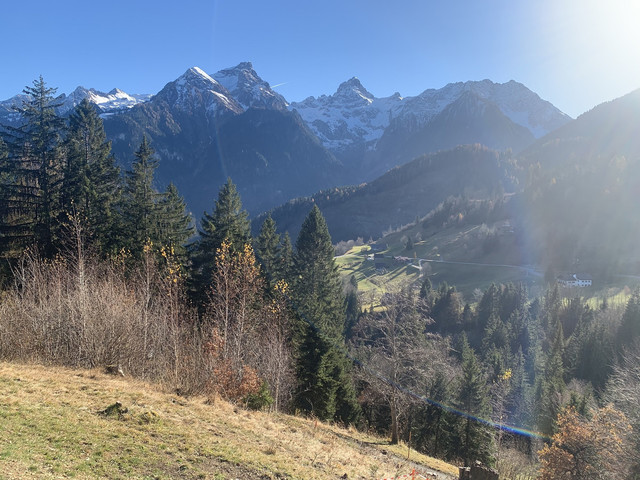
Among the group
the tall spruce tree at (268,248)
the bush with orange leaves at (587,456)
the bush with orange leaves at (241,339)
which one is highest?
the tall spruce tree at (268,248)

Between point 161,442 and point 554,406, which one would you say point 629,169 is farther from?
point 161,442

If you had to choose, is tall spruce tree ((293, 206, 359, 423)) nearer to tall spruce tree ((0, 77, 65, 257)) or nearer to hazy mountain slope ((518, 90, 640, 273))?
tall spruce tree ((0, 77, 65, 257))

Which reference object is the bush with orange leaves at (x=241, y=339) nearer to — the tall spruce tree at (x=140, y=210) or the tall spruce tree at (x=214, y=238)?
the tall spruce tree at (x=214, y=238)

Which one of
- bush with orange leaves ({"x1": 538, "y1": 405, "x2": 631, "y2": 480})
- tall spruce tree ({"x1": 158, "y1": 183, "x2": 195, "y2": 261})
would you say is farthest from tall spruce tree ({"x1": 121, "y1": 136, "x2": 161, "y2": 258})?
bush with orange leaves ({"x1": 538, "y1": 405, "x2": 631, "y2": 480})

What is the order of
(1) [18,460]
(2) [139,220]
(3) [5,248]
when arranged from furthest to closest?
(2) [139,220] → (3) [5,248] → (1) [18,460]

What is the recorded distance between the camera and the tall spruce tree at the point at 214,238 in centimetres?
3322

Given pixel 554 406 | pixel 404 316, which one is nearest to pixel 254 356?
pixel 404 316

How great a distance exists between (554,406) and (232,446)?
46.1 meters

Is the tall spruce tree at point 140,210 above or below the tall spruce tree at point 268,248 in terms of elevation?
above

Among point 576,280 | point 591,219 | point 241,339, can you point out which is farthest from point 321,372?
point 591,219

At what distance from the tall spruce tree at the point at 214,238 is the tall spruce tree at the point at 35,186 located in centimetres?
1142

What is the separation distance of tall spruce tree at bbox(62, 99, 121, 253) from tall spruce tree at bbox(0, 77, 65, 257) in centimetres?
123

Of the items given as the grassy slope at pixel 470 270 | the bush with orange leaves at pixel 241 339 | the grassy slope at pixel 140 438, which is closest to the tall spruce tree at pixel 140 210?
the bush with orange leaves at pixel 241 339

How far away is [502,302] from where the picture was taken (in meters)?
102
